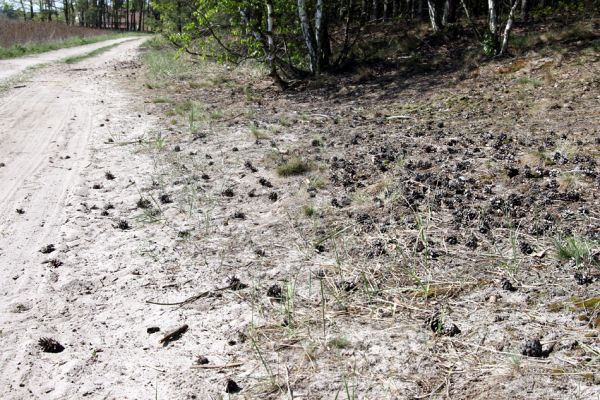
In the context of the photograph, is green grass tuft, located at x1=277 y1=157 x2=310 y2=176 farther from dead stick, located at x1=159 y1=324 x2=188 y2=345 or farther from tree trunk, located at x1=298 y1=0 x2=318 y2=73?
tree trunk, located at x1=298 y1=0 x2=318 y2=73

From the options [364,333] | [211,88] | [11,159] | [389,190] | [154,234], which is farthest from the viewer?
[211,88]

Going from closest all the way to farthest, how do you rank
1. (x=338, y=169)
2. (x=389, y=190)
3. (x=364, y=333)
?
(x=364, y=333), (x=389, y=190), (x=338, y=169)

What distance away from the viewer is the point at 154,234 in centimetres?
450

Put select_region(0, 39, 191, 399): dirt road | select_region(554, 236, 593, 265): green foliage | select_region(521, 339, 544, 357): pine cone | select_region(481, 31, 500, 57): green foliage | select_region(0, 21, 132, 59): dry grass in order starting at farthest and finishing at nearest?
1. select_region(0, 21, 132, 59): dry grass
2. select_region(481, 31, 500, 57): green foliage
3. select_region(554, 236, 593, 265): green foliage
4. select_region(0, 39, 191, 399): dirt road
5. select_region(521, 339, 544, 357): pine cone

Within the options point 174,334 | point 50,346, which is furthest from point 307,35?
point 50,346

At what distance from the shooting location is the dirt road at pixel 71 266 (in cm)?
284

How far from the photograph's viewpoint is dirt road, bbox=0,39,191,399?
2.84 meters

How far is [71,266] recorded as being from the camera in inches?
157

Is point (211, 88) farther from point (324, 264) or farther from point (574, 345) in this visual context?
point (574, 345)

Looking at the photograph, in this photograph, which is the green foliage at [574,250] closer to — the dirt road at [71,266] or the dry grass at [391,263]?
the dry grass at [391,263]

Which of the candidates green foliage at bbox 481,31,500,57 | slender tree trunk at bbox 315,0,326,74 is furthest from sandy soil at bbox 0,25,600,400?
slender tree trunk at bbox 315,0,326,74

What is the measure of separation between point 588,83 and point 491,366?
7.08 m

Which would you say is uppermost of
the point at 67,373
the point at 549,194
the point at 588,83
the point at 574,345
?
the point at 588,83

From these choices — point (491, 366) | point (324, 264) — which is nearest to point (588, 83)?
point (324, 264)
